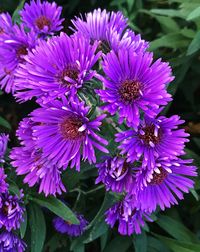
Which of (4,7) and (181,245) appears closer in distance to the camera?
(181,245)

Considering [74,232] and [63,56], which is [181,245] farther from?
[63,56]

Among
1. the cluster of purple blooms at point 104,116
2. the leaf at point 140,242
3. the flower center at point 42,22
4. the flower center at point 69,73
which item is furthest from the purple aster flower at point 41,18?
the leaf at point 140,242

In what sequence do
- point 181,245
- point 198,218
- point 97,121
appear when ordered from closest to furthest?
point 97,121 < point 181,245 < point 198,218

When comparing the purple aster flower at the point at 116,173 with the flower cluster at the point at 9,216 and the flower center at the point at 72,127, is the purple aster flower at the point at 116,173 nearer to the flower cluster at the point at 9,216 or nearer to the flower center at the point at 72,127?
the flower center at the point at 72,127

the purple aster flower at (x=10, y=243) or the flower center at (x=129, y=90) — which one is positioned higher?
the flower center at (x=129, y=90)

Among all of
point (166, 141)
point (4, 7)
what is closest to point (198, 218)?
point (166, 141)

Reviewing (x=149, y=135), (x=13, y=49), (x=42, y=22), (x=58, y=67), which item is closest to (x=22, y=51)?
(x=13, y=49)

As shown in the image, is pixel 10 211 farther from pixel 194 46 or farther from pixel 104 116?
pixel 194 46
